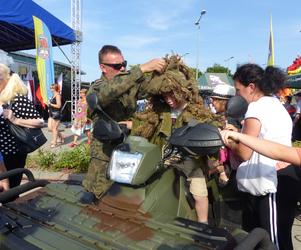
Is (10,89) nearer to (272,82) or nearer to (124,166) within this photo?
(124,166)

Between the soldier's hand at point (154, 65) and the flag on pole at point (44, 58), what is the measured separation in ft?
31.7

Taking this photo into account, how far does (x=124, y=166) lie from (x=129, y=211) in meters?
0.24

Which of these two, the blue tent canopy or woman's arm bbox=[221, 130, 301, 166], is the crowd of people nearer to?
woman's arm bbox=[221, 130, 301, 166]

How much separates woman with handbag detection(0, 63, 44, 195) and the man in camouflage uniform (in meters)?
0.91

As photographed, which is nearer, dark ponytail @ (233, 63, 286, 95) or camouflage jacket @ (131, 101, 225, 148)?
camouflage jacket @ (131, 101, 225, 148)

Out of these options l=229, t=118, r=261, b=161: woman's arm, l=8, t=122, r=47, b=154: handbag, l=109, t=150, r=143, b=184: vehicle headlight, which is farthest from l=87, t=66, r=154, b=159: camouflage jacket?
l=8, t=122, r=47, b=154: handbag

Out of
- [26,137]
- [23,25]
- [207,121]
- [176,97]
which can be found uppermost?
[23,25]

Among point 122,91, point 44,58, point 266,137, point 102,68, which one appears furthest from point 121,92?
point 44,58

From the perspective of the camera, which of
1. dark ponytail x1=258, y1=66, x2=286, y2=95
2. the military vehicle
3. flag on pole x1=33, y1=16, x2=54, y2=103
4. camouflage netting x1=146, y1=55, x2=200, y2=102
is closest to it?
the military vehicle

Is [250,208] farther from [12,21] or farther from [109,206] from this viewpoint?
[12,21]

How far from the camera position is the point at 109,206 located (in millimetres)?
2193

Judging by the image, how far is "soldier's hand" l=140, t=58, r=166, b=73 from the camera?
2.53 m

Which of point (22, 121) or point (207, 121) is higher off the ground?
point (207, 121)

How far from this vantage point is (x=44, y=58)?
39.4 ft
